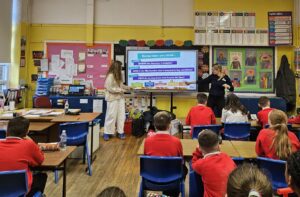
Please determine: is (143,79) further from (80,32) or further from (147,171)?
(147,171)

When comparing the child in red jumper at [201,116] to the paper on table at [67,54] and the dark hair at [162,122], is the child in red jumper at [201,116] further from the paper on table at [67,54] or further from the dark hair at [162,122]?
the paper on table at [67,54]

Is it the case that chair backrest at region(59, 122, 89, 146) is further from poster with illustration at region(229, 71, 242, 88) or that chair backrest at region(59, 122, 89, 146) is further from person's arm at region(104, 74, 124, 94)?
poster with illustration at region(229, 71, 242, 88)

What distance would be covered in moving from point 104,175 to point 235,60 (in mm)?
4409

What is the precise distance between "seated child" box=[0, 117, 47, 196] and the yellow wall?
16.8 feet

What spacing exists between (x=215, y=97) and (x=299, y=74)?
7.02 ft

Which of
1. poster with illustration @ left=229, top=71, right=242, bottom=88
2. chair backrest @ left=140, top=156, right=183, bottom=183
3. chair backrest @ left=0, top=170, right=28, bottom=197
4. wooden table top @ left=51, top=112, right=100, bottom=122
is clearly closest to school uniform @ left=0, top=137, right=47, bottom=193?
chair backrest @ left=0, top=170, right=28, bottom=197

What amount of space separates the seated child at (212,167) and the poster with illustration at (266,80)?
535 cm

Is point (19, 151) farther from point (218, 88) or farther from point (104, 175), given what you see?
point (218, 88)

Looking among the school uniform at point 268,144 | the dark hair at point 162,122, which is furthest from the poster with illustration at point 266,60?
the dark hair at point 162,122

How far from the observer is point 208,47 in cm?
730

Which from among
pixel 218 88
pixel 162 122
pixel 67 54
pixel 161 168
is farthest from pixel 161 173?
pixel 67 54

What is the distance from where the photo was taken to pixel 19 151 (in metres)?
2.49

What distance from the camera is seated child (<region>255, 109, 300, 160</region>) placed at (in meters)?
2.83

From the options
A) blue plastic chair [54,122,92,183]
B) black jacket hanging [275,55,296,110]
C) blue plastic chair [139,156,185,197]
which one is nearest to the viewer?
blue plastic chair [139,156,185,197]
